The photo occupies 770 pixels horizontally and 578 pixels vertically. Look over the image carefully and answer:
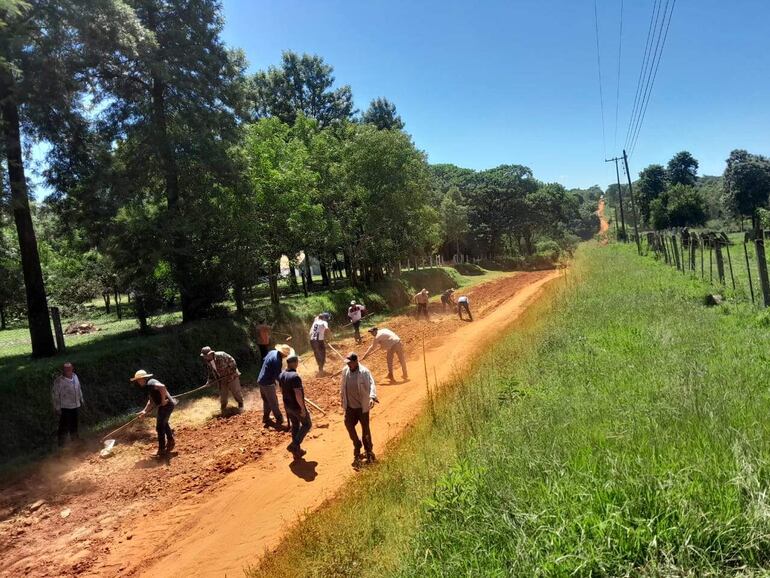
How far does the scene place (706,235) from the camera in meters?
19.1

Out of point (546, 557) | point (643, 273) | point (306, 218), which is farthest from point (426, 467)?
point (643, 273)

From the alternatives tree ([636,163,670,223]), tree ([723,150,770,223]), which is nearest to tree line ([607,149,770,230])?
tree ([723,150,770,223])

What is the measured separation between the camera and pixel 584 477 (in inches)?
181

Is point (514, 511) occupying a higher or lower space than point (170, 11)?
lower

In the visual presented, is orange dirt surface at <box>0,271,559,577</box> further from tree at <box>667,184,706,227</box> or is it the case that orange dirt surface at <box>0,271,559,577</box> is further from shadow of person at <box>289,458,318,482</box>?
tree at <box>667,184,706,227</box>

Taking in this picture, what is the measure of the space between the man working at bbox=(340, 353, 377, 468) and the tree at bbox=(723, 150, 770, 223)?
64425mm

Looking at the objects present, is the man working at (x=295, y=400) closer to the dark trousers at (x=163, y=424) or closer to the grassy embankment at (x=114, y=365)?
the dark trousers at (x=163, y=424)

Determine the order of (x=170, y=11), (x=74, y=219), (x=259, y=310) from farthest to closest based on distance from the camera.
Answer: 1. (x=259, y=310)
2. (x=170, y=11)
3. (x=74, y=219)

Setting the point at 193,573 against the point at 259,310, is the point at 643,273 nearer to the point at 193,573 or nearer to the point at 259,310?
the point at 259,310

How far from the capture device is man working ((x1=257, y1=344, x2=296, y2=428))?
11.1 m

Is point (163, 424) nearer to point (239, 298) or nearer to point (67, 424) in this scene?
point (67, 424)

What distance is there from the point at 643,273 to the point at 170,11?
21445mm

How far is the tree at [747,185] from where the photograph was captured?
187 feet

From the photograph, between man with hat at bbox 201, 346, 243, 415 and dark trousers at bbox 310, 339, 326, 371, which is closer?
man with hat at bbox 201, 346, 243, 415
